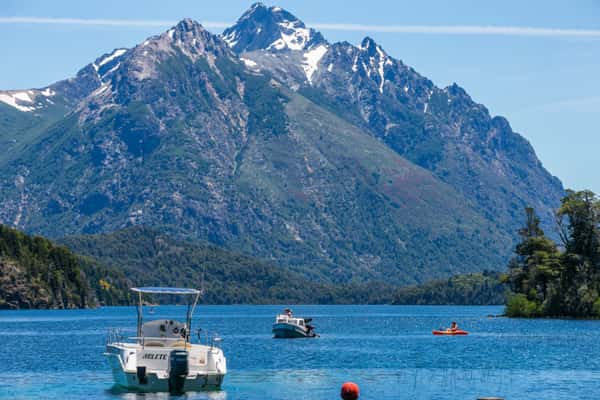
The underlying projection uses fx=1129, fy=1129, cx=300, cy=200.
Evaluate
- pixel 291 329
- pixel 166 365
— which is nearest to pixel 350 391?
pixel 166 365

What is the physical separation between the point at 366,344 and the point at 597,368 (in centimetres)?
5941

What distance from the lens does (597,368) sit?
11456 cm

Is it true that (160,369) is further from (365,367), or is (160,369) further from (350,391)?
(350,391)

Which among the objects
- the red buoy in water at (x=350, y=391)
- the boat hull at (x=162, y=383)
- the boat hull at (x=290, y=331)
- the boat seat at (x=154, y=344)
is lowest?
the boat hull at (x=162, y=383)

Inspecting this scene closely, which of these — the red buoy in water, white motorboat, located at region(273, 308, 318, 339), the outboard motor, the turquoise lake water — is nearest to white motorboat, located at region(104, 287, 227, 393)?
the outboard motor

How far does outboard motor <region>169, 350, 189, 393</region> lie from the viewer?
8806cm

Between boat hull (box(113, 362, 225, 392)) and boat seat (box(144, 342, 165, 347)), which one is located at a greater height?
boat seat (box(144, 342, 165, 347))

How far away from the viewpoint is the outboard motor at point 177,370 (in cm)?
8806

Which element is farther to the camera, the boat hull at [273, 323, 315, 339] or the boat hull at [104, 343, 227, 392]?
the boat hull at [273, 323, 315, 339]

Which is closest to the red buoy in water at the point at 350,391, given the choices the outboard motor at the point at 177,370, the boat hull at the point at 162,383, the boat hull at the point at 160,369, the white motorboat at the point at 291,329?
the outboard motor at the point at 177,370

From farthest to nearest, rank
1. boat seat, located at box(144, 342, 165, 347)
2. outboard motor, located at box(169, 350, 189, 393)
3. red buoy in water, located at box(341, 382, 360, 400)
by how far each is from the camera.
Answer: boat seat, located at box(144, 342, 165, 347), outboard motor, located at box(169, 350, 189, 393), red buoy in water, located at box(341, 382, 360, 400)

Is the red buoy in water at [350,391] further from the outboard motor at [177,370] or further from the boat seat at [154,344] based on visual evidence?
the boat seat at [154,344]

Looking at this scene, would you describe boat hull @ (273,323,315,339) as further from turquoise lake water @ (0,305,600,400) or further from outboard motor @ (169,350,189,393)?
outboard motor @ (169,350,189,393)

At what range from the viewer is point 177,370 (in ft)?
289
